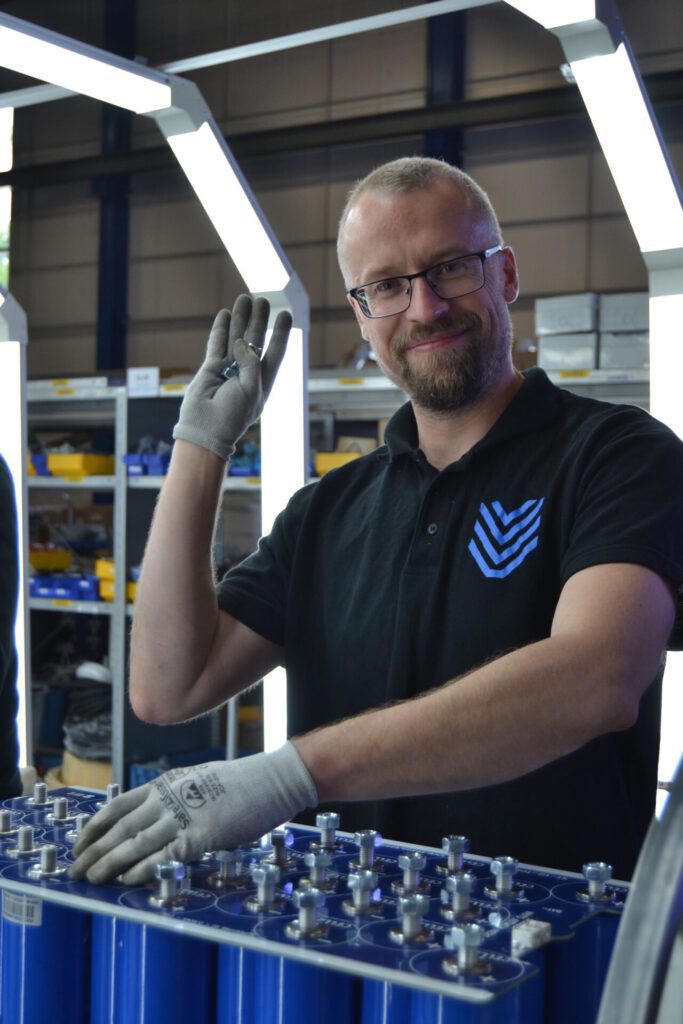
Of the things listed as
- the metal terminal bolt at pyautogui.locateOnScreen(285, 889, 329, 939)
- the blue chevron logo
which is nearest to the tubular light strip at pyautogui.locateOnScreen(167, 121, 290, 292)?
the blue chevron logo

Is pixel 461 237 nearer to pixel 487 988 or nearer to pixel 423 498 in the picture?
pixel 423 498

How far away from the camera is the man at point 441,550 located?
63.1 inches

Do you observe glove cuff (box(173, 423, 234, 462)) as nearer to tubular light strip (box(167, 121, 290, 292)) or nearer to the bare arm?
the bare arm

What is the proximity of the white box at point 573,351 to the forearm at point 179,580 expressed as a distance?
3.63 meters

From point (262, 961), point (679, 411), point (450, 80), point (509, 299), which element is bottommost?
point (262, 961)

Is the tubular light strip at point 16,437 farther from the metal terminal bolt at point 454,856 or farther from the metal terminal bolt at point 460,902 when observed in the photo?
the metal terminal bolt at point 460,902

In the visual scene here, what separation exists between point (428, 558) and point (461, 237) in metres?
0.56

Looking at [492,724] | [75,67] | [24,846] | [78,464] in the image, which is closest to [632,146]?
[75,67]

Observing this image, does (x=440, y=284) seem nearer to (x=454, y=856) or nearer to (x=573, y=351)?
(x=454, y=856)

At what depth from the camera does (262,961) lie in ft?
3.37

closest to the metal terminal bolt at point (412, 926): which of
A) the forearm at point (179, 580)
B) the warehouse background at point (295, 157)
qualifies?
the forearm at point (179, 580)

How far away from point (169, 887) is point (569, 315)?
461cm

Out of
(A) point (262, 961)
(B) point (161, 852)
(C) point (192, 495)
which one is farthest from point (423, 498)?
(A) point (262, 961)

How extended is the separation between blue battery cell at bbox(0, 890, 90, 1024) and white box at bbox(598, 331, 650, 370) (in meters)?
4.33
